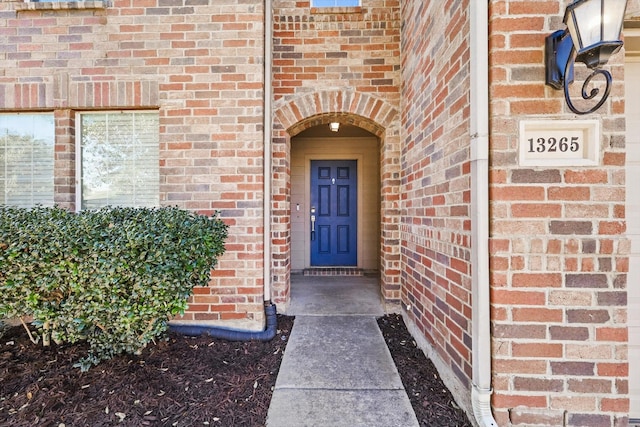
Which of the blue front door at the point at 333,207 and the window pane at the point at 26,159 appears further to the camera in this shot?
the blue front door at the point at 333,207

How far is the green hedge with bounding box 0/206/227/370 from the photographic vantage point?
1955 millimetres

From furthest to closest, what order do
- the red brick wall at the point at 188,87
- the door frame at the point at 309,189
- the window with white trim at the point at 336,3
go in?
the door frame at the point at 309,189 < the window with white trim at the point at 336,3 < the red brick wall at the point at 188,87

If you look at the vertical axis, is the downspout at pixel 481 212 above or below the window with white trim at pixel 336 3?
below

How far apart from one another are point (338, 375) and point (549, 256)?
4.97ft

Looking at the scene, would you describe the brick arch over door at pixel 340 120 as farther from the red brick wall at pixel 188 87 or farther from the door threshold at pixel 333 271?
the door threshold at pixel 333 271

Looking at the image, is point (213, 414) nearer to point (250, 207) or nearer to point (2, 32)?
point (250, 207)

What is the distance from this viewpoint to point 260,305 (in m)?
2.82

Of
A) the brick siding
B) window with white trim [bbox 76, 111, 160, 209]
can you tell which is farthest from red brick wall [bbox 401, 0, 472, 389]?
window with white trim [bbox 76, 111, 160, 209]

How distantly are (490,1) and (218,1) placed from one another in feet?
7.88

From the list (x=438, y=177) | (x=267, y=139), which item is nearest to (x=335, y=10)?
(x=267, y=139)

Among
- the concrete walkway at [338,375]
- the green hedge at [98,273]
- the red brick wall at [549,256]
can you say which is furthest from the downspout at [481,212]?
the green hedge at [98,273]

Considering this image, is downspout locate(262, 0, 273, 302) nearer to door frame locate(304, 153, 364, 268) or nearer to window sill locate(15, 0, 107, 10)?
window sill locate(15, 0, 107, 10)

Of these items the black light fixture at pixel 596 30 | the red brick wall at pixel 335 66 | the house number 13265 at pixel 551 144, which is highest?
the red brick wall at pixel 335 66

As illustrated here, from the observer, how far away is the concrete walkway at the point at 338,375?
5.66 ft
